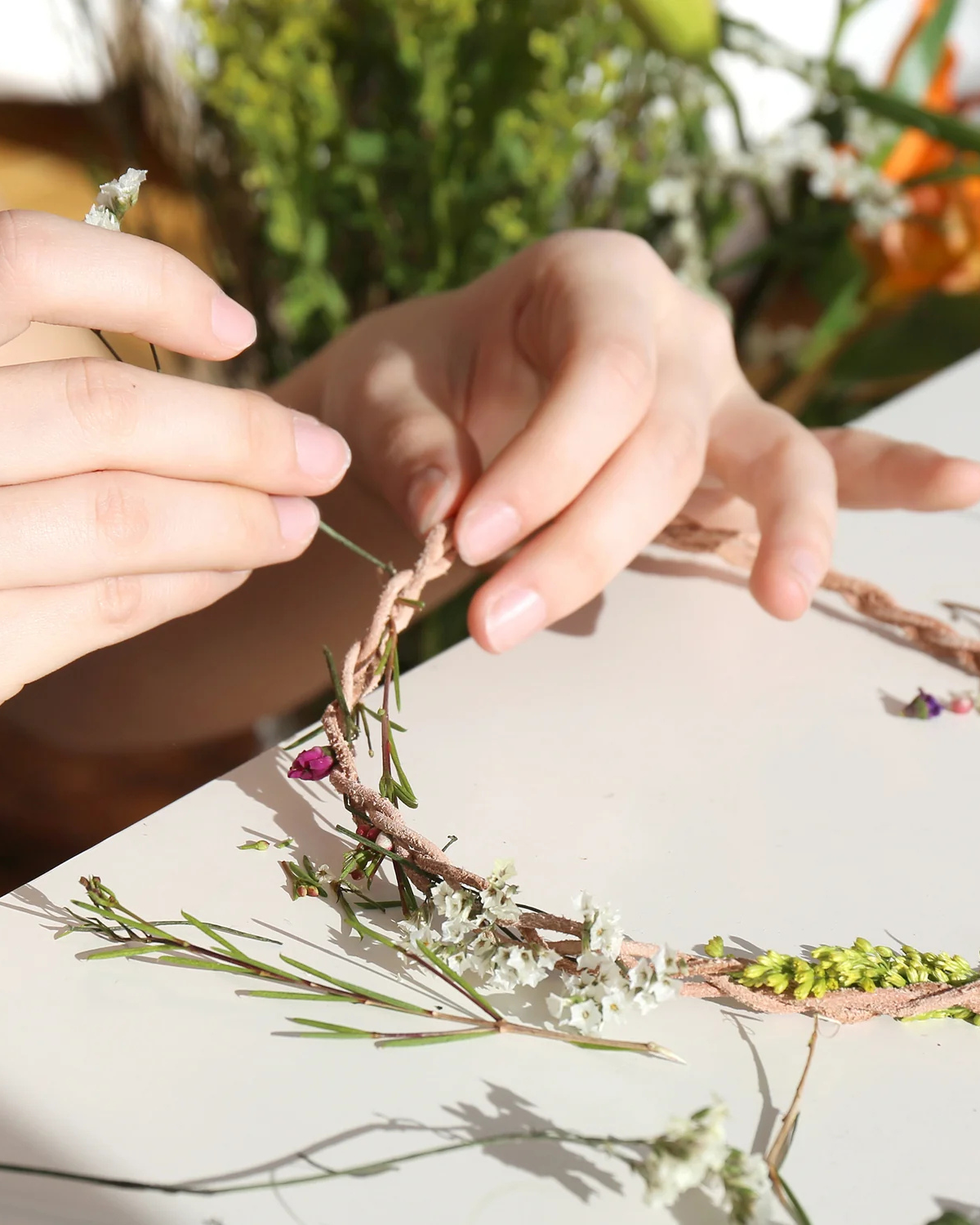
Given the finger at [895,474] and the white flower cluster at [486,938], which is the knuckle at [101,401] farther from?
the finger at [895,474]

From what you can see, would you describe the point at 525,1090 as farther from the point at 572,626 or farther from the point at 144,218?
the point at 144,218

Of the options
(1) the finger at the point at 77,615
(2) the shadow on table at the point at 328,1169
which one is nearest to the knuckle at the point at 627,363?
(1) the finger at the point at 77,615

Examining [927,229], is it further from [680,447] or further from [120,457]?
[120,457]

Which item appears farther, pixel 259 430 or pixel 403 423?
pixel 403 423

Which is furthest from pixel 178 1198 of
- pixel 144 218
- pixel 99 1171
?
pixel 144 218

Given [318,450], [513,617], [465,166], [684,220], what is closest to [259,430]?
[318,450]

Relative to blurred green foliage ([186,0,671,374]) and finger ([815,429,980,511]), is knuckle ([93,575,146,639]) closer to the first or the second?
finger ([815,429,980,511])
